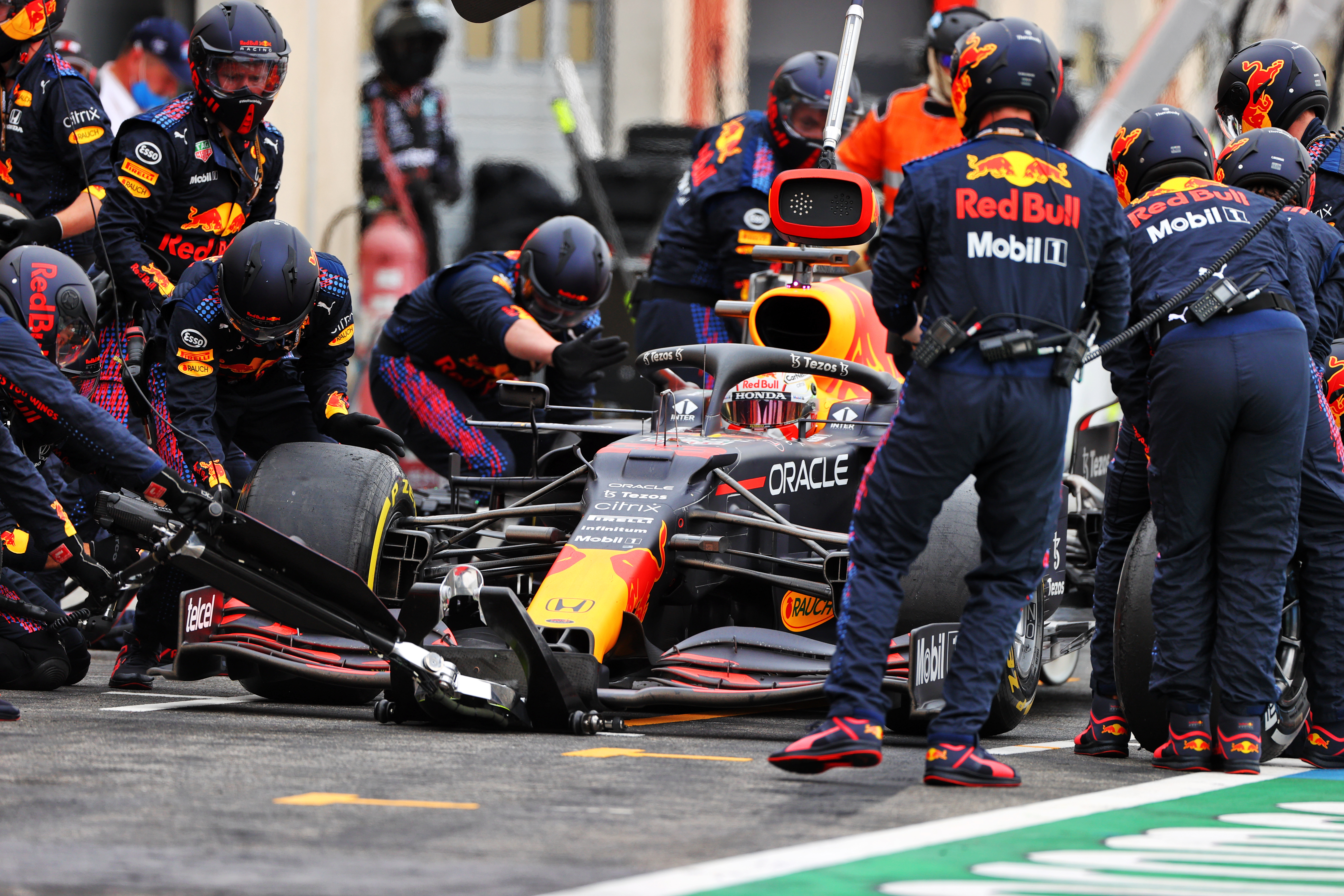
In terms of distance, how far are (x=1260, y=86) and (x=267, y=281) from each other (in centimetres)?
358

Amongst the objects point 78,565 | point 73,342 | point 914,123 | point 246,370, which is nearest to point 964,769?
point 78,565

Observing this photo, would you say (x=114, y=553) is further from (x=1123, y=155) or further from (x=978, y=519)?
(x=1123, y=155)

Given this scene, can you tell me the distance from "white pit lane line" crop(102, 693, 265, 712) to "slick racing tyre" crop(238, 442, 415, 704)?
9 centimetres

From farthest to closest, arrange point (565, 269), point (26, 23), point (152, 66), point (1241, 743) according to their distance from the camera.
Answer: point (152, 66), point (565, 269), point (26, 23), point (1241, 743)

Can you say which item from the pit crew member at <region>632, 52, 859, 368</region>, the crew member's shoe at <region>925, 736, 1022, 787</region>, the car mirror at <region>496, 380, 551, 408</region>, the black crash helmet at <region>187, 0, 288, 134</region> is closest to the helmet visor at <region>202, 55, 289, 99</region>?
the black crash helmet at <region>187, 0, 288, 134</region>

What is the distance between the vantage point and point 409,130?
13906 mm

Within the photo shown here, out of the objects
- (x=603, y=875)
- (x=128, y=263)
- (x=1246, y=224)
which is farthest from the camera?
(x=128, y=263)

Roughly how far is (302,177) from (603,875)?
1114cm

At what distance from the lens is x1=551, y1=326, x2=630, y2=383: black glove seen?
7.37m

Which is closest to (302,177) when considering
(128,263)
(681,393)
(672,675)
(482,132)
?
(482,132)

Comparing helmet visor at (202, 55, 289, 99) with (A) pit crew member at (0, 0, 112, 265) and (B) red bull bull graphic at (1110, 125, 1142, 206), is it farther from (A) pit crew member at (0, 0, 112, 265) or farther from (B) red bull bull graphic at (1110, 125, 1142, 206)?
(B) red bull bull graphic at (1110, 125, 1142, 206)

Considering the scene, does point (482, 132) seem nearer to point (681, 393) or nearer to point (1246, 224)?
point (681, 393)

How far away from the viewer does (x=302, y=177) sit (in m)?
13.7

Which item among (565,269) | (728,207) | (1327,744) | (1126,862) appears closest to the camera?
(1126,862)
